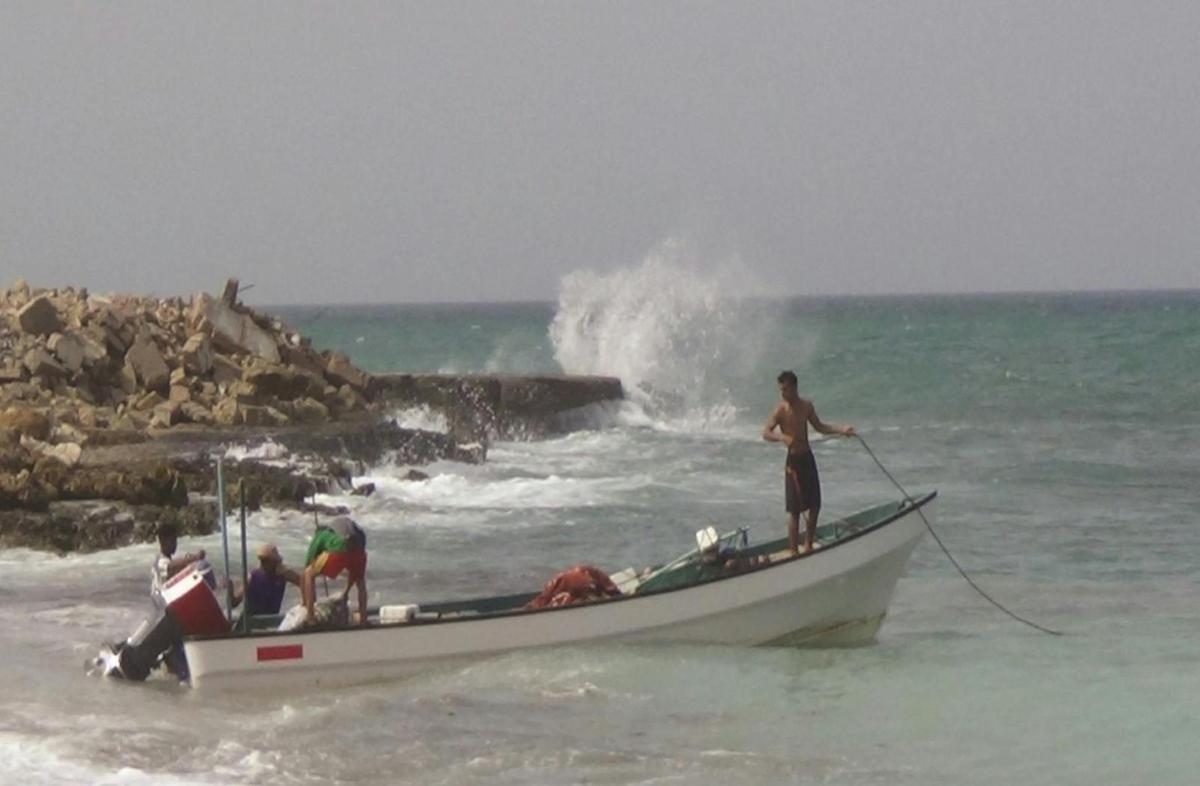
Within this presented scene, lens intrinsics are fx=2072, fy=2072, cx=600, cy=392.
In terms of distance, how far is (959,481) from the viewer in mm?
28594

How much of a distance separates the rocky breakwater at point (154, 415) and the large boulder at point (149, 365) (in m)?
0.02

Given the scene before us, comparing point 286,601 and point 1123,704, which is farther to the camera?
point 286,601

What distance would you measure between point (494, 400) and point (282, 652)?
875 inches

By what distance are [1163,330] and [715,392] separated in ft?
129

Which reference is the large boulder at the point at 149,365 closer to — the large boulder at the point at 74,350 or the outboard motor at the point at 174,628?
the large boulder at the point at 74,350

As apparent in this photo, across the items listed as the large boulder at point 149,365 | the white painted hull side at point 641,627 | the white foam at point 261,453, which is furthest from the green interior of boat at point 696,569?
the large boulder at point 149,365

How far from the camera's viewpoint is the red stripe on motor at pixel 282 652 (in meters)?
13.4

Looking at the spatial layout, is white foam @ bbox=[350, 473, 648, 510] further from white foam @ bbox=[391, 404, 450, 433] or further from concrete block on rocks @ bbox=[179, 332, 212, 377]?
white foam @ bbox=[391, 404, 450, 433]

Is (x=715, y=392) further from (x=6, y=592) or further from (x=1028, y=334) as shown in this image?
(x=1028, y=334)

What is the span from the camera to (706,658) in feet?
47.3

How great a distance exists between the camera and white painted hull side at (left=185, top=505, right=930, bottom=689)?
1346cm

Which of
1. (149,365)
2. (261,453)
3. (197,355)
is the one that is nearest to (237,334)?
(197,355)

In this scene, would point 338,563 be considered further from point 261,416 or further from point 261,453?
point 261,416

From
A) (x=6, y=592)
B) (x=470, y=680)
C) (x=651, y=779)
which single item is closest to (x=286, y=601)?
(x=6, y=592)
